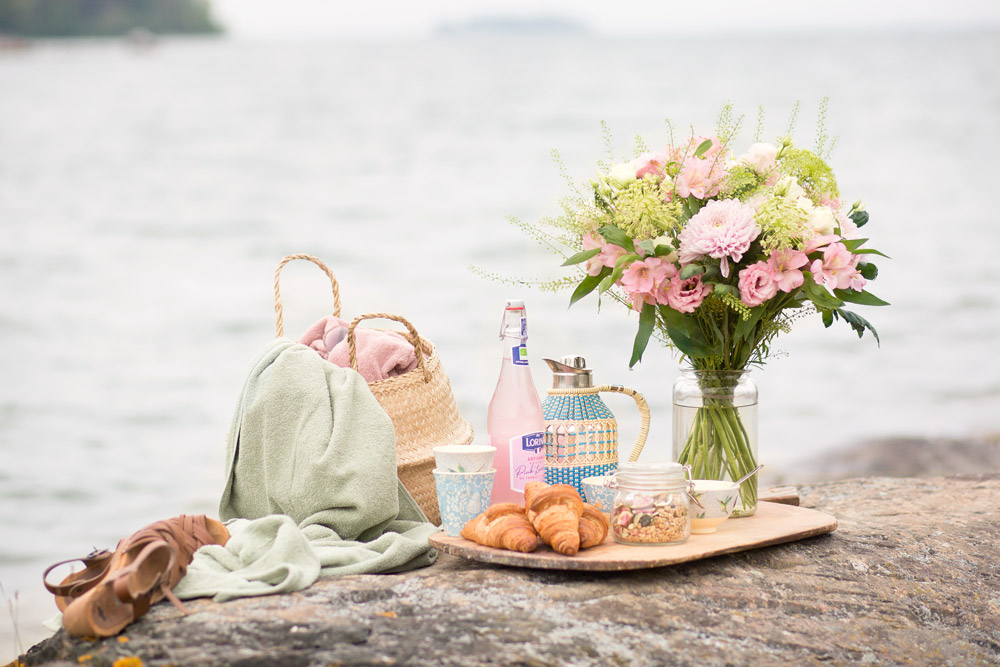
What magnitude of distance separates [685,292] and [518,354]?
493mm

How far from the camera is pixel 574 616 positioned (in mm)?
2004

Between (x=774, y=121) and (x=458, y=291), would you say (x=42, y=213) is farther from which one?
(x=774, y=121)

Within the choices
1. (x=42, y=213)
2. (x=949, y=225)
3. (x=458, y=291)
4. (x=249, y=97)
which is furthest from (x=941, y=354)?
(x=249, y=97)

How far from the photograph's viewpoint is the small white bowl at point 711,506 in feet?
7.65

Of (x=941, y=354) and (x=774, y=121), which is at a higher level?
(x=774, y=121)

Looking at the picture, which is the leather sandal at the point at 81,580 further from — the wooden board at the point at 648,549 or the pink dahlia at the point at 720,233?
the pink dahlia at the point at 720,233

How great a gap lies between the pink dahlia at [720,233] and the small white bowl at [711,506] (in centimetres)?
55

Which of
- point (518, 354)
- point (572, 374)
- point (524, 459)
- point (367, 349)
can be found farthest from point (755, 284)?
point (367, 349)

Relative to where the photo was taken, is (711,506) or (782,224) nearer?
(782,224)

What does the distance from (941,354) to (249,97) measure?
1319 centimetres

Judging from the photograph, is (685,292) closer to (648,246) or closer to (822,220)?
(648,246)

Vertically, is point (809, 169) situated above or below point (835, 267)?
above

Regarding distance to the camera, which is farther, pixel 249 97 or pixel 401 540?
pixel 249 97

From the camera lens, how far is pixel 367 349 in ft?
9.32
